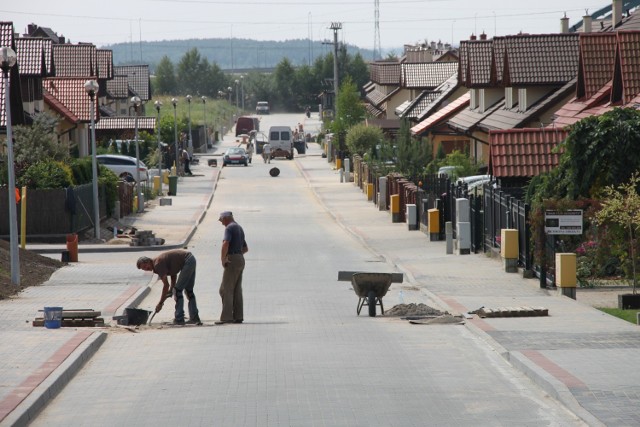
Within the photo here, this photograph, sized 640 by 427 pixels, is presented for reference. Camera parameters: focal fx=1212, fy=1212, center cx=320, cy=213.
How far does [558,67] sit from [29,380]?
3315 centimetres

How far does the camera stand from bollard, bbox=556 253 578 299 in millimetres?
20781

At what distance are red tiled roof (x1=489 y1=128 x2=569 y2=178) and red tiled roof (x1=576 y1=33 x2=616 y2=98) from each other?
23.1 ft

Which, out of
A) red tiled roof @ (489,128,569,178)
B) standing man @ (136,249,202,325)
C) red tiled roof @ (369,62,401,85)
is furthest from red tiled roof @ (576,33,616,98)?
red tiled roof @ (369,62,401,85)

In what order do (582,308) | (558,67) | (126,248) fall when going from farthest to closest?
(558,67) → (126,248) → (582,308)

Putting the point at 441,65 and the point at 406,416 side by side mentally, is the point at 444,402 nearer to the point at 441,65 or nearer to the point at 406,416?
the point at 406,416

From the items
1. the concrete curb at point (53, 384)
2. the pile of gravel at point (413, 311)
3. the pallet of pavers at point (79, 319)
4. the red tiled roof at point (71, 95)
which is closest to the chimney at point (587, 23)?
the red tiled roof at point (71, 95)

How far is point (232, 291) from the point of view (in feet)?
59.4

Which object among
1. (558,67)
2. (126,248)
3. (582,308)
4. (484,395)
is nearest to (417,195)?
(558,67)

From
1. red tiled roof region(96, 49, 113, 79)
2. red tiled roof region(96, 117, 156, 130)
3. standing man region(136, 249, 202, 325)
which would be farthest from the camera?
red tiled roof region(96, 49, 113, 79)

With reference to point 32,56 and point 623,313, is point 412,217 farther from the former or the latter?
point 623,313

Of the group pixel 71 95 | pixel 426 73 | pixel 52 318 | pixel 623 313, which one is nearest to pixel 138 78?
A: pixel 426 73

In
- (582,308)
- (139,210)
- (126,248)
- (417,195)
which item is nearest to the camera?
(582,308)

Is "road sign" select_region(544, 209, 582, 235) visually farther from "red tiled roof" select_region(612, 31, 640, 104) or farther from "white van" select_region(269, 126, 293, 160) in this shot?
"white van" select_region(269, 126, 293, 160)

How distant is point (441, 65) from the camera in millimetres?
74438
